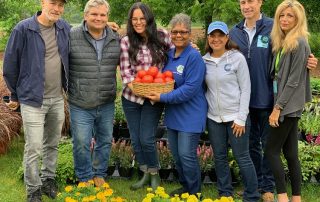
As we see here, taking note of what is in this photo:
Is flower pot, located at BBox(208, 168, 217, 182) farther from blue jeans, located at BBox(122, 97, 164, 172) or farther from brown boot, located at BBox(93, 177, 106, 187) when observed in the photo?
brown boot, located at BBox(93, 177, 106, 187)

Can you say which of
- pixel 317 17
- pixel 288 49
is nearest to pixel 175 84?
pixel 288 49

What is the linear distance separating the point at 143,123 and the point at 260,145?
1.25m

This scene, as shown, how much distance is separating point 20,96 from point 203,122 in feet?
5.79

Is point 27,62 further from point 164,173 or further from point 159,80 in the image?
point 164,173

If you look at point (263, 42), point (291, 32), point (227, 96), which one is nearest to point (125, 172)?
point (227, 96)

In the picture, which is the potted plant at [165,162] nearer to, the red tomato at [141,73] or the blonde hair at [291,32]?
the red tomato at [141,73]

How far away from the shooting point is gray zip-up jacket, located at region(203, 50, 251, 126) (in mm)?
4125

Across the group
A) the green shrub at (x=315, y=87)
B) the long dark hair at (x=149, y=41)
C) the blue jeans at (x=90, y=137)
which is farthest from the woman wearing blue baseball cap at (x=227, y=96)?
the green shrub at (x=315, y=87)

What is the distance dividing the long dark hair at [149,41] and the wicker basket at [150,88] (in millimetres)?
344

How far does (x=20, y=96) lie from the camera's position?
4.25 meters

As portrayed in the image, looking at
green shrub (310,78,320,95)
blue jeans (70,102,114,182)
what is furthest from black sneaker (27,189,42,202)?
green shrub (310,78,320,95)

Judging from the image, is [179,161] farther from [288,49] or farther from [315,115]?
[315,115]

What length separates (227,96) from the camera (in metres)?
4.20

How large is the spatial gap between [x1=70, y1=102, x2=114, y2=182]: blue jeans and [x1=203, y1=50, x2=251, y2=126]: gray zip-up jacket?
3.82 ft
